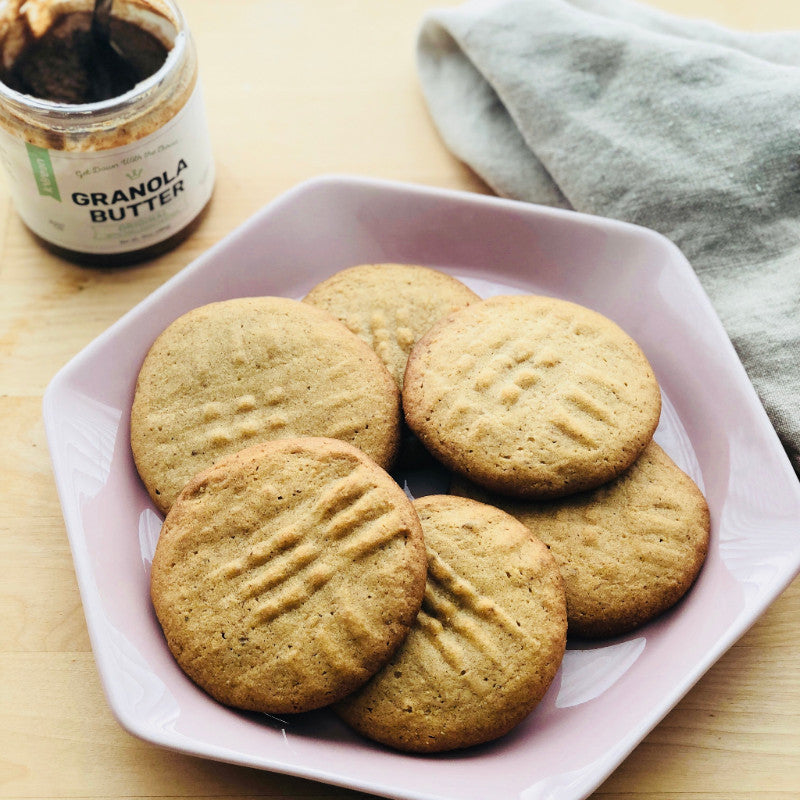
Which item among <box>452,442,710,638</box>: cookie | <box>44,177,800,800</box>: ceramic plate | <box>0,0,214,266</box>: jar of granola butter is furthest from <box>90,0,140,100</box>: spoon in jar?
<box>452,442,710,638</box>: cookie

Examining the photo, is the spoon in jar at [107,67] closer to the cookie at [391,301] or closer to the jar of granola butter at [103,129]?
the jar of granola butter at [103,129]

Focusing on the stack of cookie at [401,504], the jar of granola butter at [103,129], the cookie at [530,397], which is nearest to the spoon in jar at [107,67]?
the jar of granola butter at [103,129]

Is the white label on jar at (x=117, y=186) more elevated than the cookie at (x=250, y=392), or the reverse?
the white label on jar at (x=117, y=186)

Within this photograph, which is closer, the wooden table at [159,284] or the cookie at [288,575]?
the cookie at [288,575]

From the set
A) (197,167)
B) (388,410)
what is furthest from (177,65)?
(388,410)

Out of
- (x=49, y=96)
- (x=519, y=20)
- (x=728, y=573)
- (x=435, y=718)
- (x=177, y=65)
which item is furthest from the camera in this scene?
(x=519, y=20)

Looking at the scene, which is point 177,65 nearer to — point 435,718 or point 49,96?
point 49,96

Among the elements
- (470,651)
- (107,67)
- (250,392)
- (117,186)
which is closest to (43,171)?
(117,186)
